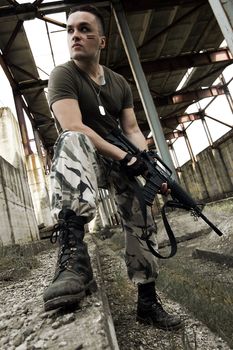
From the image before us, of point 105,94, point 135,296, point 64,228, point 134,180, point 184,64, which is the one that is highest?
point 184,64

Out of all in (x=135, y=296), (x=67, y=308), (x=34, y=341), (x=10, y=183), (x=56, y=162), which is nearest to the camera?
(x=34, y=341)

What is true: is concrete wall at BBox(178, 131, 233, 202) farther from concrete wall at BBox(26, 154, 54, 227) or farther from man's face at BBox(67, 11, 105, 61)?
man's face at BBox(67, 11, 105, 61)

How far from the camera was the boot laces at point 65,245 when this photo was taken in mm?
1275

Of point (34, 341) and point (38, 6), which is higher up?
point (38, 6)

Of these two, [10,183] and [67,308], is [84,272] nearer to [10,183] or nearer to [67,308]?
[67,308]

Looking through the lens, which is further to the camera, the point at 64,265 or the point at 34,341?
the point at 64,265

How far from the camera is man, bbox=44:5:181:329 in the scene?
4.28 ft

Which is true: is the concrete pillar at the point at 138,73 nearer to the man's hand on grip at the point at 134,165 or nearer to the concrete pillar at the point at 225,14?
the concrete pillar at the point at 225,14

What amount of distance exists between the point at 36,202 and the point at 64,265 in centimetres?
1064

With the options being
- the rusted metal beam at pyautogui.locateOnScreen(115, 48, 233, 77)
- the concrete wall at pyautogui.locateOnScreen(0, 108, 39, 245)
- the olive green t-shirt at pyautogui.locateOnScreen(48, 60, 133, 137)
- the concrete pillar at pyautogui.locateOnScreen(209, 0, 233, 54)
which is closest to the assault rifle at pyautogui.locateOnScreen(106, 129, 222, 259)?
the olive green t-shirt at pyautogui.locateOnScreen(48, 60, 133, 137)

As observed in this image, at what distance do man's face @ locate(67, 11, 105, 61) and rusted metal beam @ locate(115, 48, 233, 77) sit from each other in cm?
844

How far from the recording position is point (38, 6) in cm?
705

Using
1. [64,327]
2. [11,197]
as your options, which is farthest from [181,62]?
[64,327]

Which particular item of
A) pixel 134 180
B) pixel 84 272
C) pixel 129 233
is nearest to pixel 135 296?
pixel 129 233
